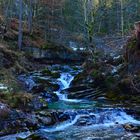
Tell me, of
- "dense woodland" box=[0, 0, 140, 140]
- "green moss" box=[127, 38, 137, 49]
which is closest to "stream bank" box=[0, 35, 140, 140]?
"dense woodland" box=[0, 0, 140, 140]

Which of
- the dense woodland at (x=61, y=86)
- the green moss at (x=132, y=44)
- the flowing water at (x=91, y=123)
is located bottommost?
the flowing water at (x=91, y=123)

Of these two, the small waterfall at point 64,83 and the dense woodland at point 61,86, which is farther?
the small waterfall at point 64,83

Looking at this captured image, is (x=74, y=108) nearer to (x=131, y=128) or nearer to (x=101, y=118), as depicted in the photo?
(x=101, y=118)

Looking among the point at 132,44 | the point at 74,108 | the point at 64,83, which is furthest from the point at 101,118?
the point at 64,83

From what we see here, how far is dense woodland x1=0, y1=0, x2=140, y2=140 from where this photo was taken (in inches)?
553

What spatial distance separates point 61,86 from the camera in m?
23.5

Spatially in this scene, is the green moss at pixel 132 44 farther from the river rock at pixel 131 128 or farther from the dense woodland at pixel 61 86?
the river rock at pixel 131 128

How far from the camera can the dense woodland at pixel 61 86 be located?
46.0 ft

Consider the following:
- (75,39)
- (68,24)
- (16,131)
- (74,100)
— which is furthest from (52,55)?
(16,131)

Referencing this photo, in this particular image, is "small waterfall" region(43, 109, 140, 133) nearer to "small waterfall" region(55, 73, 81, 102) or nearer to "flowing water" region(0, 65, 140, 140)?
"flowing water" region(0, 65, 140, 140)

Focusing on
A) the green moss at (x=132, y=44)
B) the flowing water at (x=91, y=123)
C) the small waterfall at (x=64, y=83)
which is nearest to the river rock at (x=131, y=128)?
the flowing water at (x=91, y=123)

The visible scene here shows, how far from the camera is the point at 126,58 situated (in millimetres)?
22188

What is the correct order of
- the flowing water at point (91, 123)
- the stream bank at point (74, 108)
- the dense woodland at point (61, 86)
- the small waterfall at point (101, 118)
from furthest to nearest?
1. the small waterfall at point (101, 118)
2. the dense woodland at point (61, 86)
3. the stream bank at point (74, 108)
4. the flowing water at point (91, 123)

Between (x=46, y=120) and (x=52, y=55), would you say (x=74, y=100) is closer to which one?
(x=46, y=120)
